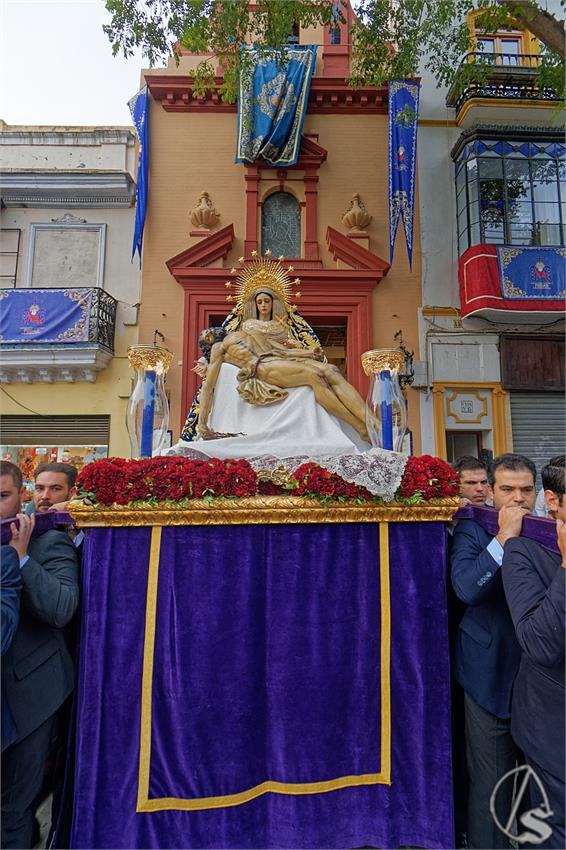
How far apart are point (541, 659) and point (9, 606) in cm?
180

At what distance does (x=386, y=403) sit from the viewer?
347 cm

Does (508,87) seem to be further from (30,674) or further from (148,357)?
(30,674)

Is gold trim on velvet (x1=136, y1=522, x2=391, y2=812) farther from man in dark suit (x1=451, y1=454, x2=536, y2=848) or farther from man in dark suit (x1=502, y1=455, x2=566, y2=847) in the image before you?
man in dark suit (x1=502, y1=455, x2=566, y2=847)

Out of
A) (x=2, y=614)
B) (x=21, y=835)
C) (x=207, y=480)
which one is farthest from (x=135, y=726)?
(x=207, y=480)

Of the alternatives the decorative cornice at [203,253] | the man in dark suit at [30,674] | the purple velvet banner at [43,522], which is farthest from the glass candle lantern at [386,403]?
the decorative cornice at [203,253]

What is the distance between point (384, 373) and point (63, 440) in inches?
299

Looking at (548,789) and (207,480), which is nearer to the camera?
(548,789)

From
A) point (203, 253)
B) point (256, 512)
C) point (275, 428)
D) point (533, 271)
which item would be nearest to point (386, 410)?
point (275, 428)

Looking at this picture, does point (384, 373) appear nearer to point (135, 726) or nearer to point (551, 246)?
point (135, 726)

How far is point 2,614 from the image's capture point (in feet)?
5.84

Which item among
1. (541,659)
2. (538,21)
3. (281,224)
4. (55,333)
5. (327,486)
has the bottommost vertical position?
(541,659)

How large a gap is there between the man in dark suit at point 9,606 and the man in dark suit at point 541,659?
1.75 metres

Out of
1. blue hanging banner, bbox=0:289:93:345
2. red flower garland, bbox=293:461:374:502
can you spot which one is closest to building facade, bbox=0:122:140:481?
blue hanging banner, bbox=0:289:93:345

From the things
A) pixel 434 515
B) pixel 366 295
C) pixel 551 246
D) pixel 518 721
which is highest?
pixel 551 246
